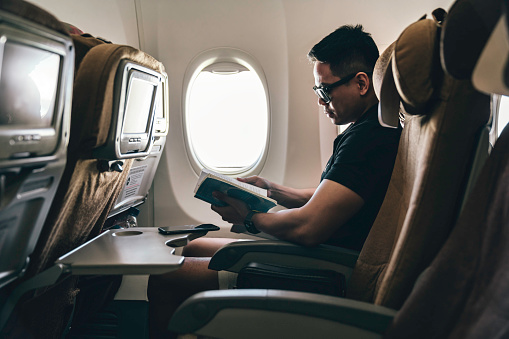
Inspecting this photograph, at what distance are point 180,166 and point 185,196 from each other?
24cm

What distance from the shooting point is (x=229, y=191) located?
1795 millimetres

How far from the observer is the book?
164cm

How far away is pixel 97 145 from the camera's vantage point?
4.55 feet

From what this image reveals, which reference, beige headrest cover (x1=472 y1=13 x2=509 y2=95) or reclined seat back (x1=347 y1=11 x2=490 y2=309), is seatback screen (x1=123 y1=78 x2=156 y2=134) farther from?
beige headrest cover (x1=472 y1=13 x2=509 y2=95)

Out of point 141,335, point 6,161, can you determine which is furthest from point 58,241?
point 141,335

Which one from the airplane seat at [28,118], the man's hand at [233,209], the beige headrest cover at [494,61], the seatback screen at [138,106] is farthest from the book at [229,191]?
the beige headrest cover at [494,61]

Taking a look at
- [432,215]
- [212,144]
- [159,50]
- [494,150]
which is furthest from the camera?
[212,144]

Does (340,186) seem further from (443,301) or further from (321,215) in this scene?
(443,301)

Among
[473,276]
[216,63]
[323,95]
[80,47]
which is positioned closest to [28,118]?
[80,47]

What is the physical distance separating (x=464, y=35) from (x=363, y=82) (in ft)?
3.47

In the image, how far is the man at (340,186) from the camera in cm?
160

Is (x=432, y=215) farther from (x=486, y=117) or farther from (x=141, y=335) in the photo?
(x=141, y=335)

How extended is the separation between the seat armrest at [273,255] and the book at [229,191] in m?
0.19

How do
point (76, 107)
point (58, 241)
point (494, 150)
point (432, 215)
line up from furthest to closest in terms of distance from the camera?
point (58, 241) < point (76, 107) < point (432, 215) < point (494, 150)
